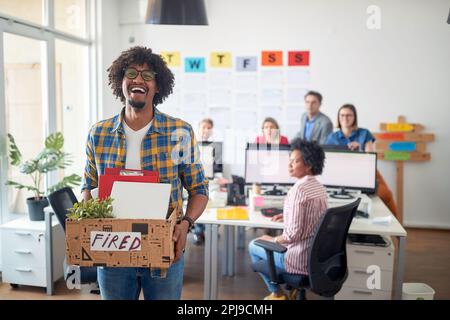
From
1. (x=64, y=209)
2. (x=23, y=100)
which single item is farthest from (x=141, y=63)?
(x=23, y=100)

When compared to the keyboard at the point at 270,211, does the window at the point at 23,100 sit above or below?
above

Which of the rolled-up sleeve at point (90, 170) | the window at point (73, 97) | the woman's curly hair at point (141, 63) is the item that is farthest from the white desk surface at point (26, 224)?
the woman's curly hair at point (141, 63)

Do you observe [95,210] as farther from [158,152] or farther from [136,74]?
[136,74]

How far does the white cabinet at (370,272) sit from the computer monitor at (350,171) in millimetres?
651

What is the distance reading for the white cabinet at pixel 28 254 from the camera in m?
3.26

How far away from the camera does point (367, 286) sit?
279 cm

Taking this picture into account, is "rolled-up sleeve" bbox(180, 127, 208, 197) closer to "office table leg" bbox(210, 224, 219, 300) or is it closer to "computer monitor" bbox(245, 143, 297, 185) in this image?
"office table leg" bbox(210, 224, 219, 300)

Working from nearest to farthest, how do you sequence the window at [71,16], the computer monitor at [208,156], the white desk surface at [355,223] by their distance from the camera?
1. the white desk surface at [355,223]
2. the computer monitor at [208,156]
3. the window at [71,16]

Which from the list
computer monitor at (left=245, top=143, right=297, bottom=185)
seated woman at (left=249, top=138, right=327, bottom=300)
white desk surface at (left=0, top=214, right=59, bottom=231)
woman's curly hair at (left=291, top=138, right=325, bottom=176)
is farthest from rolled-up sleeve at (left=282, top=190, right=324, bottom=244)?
white desk surface at (left=0, top=214, right=59, bottom=231)

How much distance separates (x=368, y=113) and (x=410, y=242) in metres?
1.54

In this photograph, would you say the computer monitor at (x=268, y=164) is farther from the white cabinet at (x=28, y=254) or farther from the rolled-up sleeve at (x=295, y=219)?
the white cabinet at (x=28, y=254)

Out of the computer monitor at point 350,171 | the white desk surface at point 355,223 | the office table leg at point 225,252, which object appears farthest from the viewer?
the office table leg at point 225,252

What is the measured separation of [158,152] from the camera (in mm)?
1497
